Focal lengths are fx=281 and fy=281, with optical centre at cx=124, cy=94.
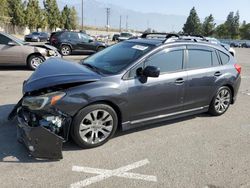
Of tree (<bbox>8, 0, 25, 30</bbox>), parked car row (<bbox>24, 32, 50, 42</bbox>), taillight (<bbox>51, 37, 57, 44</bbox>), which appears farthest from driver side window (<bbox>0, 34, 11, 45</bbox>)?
tree (<bbox>8, 0, 25, 30</bbox>)

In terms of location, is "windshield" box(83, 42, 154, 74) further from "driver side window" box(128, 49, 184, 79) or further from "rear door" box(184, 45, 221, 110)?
"rear door" box(184, 45, 221, 110)

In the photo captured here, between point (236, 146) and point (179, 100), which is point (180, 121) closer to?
point (179, 100)

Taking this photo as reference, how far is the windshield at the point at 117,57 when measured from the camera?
177 inches

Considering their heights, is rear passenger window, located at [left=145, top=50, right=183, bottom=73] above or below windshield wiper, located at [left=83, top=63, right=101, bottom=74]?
above

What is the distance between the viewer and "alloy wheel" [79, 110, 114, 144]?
4.01m

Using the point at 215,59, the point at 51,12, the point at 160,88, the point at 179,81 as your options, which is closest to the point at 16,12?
the point at 51,12

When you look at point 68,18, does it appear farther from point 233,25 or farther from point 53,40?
point 53,40

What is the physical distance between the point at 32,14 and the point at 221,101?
163ft

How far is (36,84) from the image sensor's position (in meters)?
3.89

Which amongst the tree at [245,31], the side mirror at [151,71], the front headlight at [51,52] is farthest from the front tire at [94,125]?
the tree at [245,31]

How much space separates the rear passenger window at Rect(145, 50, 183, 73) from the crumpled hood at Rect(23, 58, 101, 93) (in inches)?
39.7

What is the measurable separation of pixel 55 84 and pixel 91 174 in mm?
1291

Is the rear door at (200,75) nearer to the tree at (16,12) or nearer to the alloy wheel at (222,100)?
the alloy wheel at (222,100)

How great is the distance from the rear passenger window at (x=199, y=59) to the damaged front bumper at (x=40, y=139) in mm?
2568
